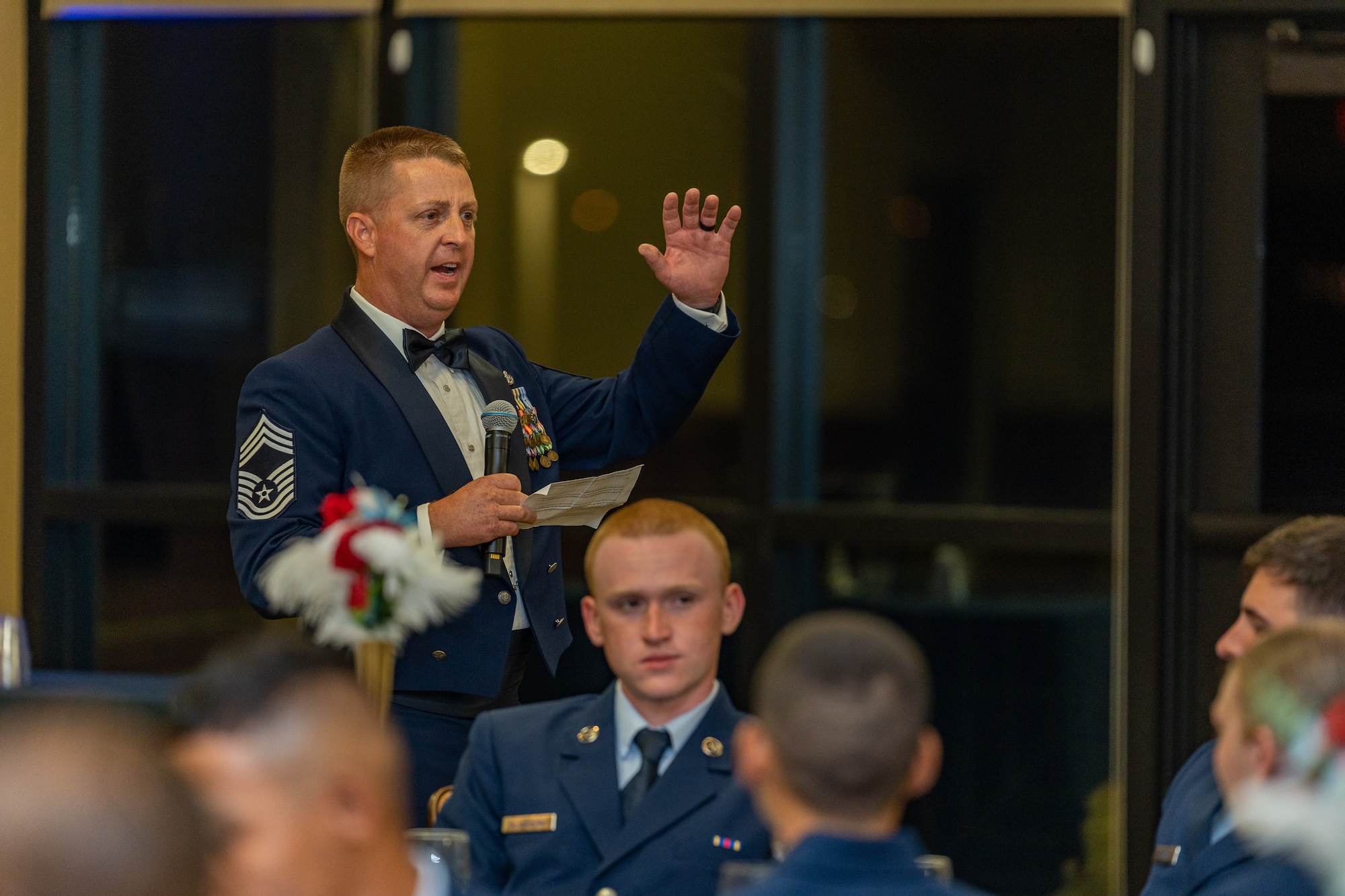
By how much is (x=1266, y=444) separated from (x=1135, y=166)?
0.73 m

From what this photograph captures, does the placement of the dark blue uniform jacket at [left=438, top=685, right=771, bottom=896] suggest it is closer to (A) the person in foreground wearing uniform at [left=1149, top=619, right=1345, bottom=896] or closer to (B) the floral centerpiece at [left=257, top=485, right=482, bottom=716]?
(B) the floral centerpiece at [left=257, top=485, right=482, bottom=716]

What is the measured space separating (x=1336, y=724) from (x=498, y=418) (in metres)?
1.28

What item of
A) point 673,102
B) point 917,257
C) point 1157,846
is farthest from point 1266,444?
point 1157,846

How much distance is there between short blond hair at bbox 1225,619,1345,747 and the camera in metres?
1.54

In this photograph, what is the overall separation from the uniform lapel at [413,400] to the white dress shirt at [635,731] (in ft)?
1.59

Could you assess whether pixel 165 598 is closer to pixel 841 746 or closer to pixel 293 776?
pixel 293 776

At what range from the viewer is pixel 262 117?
4.14 metres

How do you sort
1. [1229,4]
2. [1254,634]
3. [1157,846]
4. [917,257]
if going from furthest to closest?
[917,257]
[1229,4]
[1254,634]
[1157,846]

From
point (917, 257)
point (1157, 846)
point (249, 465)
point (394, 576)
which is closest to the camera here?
point (394, 576)

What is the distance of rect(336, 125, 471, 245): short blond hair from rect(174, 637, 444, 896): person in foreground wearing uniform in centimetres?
123

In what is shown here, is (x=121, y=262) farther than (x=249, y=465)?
Yes

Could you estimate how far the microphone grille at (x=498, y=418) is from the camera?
234 cm

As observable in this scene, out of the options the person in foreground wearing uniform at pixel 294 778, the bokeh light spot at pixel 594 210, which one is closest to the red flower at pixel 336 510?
the person in foreground wearing uniform at pixel 294 778

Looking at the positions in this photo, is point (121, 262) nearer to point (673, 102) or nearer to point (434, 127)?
point (434, 127)
